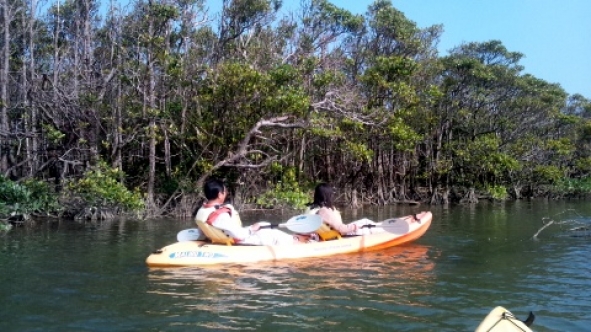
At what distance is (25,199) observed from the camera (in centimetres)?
1215

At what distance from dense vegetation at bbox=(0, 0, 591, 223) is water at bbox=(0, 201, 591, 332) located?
16.8 ft

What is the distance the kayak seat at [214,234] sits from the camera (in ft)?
24.8

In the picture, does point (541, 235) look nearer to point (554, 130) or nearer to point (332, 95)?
point (332, 95)

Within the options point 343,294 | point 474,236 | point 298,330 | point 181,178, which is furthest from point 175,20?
point 298,330

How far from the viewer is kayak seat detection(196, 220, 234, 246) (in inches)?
298

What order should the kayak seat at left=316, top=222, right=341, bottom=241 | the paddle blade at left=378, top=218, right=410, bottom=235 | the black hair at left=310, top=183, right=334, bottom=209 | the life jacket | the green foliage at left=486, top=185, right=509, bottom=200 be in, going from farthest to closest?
the green foliage at left=486, top=185, right=509, bottom=200 → the paddle blade at left=378, top=218, right=410, bottom=235 → the kayak seat at left=316, top=222, right=341, bottom=241 → the black hair at left=310, top=183, right=334, bottom=209 → the life jacket

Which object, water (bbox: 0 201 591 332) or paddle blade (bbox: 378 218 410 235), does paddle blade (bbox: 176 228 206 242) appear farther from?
paddle blade (bbox: 378 218 410 235)

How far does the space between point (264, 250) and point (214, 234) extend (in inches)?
27.1

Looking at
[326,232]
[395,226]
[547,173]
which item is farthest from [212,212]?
[547,173]

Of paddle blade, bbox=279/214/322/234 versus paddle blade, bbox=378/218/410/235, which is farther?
paddle blade, bbox=378/218/410/235

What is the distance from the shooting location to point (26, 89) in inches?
612

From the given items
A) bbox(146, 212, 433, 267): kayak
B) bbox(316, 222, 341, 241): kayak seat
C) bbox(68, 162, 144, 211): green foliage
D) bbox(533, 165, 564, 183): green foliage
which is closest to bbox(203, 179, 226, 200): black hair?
bbox(146, 212, 433, 267): kayak

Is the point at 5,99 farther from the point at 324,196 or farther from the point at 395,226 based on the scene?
the point at 395,226

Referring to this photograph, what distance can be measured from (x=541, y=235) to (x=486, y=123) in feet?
45.4
